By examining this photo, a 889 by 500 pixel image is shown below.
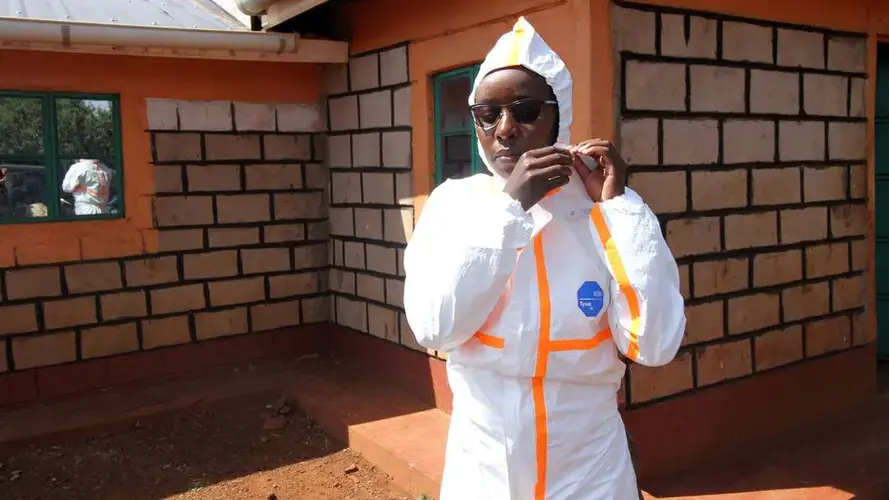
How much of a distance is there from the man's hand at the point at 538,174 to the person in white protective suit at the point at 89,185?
16.1ft

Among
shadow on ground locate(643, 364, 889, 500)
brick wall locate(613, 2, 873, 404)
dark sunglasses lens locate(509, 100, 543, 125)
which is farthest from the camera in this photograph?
brick wall locate(613, 2, 873, 404)

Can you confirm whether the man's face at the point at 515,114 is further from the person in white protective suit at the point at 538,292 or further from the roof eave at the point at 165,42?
the roof eave at the point at 165,42

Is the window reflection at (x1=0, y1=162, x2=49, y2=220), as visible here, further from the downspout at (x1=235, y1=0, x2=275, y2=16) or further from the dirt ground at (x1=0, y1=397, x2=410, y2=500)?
the downspout at (x1=235, y1=0, x2=275, y2=16)

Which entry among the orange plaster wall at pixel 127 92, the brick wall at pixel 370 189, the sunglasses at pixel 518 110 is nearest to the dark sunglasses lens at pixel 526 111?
the sunglasses at pixel 518 110

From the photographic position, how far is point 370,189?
6035 millimetres

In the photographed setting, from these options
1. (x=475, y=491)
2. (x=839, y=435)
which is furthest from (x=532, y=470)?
(x=839, y=435)

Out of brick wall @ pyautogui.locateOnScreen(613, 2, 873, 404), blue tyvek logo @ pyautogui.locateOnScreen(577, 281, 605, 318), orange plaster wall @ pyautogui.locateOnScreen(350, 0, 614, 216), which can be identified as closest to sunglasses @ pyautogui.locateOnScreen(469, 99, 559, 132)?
blue tyvek logo @ pyautogui.locateOnScreen(577, 281, 605, 318)

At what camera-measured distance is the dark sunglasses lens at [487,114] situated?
6.15 feet

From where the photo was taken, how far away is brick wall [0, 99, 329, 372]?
570 cm

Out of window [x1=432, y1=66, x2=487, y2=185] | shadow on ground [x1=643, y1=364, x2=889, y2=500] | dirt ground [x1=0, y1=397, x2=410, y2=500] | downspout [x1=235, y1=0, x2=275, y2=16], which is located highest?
downspout [x1=235, y1=0, x2=275, y2=16]

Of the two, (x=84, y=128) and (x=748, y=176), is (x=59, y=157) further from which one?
(x=748, y=176)

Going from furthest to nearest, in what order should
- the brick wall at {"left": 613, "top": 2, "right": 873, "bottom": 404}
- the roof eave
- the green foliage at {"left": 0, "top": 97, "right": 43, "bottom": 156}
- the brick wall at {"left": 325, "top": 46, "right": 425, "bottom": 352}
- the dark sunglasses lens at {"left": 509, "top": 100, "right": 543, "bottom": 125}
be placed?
the brick wall at {"left": 325, "top": 46, "right": 425, "bottom": 352} < the green foliage at {"left": 0, "top": 97, "right": 43, "bottom": 156} < the roof eave < the brick wall at {"left": 613, "top": 2, "right": 873, "bottom": 404} < the dark sunglasses lens at {"left": 509, "top": 100, "right": 543, "bottom": 125}

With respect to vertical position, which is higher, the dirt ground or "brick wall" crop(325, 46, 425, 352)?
"brick wall" crop(325, 46, 425, 352)

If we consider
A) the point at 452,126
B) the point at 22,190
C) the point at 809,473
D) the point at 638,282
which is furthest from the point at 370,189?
the point at 638,282
